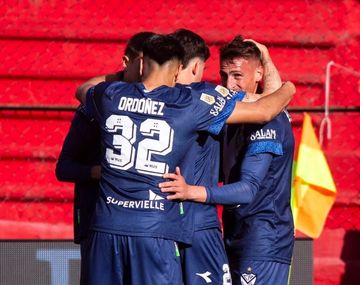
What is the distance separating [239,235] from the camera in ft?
18.9

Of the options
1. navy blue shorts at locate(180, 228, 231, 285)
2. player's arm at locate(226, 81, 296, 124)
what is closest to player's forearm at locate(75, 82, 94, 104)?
player's arm at locate(226, 81, 296, 124)

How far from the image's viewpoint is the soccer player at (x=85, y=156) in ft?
18.5

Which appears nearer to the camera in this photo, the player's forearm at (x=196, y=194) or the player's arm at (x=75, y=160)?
the player's forearm at (x=196, y=194)

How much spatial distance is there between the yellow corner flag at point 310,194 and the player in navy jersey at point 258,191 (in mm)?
3075

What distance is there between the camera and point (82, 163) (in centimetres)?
576

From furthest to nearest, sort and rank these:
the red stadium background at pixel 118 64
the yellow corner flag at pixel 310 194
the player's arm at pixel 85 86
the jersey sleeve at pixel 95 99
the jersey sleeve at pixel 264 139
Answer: the red stadium background at pixel 118 64, the yellow corner flag at pixel 310 194, the player's arm at pixel 85 86, the jersey sleeve at pixel 264 139, the jersey sleeve at pixel 95 99

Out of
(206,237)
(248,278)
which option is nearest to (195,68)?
(206,237)

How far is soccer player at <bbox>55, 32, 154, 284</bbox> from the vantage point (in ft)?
18.5

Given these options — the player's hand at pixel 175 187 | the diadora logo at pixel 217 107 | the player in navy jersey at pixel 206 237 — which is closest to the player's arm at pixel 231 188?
the player's hand at pixel 175 187

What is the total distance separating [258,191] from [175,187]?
698 mm

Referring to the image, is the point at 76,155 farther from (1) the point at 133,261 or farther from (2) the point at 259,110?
(2) the point at 259,110

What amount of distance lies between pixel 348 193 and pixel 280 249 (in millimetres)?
4085

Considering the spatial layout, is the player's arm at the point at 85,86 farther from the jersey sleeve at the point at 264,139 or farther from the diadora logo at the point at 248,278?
the diadora logo at the point at 248,278

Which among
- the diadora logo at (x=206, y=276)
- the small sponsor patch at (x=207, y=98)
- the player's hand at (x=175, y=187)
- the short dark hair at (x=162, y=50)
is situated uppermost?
the short dark hair at (x=162, y=50)
